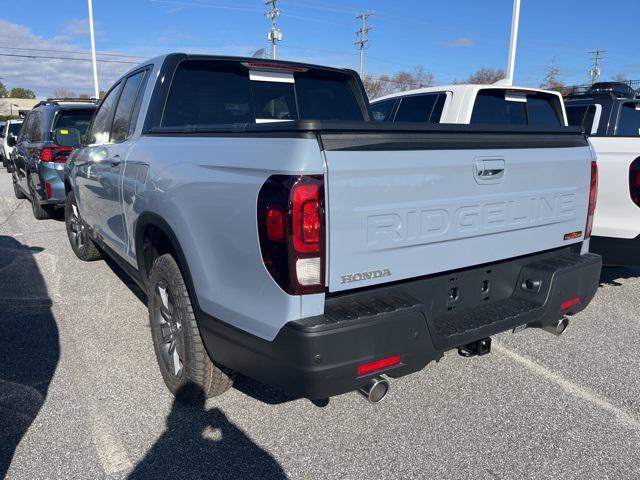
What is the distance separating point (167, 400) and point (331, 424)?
3.32ft

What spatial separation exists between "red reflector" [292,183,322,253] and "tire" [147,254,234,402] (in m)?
0.97

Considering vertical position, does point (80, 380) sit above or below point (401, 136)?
below

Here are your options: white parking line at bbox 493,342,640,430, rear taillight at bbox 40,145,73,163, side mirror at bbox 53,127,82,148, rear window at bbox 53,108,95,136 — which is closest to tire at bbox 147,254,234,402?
white parking line at bbox 493,342,640,430

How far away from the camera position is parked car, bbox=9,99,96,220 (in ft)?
24.1

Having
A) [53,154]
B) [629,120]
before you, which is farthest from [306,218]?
[53,154]

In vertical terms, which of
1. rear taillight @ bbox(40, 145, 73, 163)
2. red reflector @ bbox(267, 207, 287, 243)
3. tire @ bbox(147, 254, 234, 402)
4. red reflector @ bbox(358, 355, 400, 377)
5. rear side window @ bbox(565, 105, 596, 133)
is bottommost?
tire @ bbox(147, 254, 234, 402)

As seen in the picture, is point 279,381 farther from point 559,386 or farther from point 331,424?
point 559,386

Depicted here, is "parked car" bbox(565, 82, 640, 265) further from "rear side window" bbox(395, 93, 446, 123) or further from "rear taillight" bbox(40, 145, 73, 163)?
"rear taillight" bbox(40, 145, 73, 163)

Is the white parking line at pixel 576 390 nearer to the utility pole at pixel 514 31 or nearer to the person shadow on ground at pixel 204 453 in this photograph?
the person shadow on ground at pixel 204 453

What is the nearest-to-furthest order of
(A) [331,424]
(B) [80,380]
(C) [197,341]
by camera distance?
(C) [197,341] → (A) [331,424] → (B) [80,380]

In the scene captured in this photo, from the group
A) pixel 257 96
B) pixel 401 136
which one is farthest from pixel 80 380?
pixel 401 136

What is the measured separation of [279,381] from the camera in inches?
86.3

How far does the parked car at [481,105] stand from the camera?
5.74m

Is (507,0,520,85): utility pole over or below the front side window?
over
